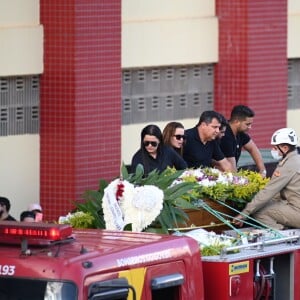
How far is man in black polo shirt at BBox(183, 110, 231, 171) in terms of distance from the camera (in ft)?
43.8

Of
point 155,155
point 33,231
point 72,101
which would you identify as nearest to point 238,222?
point 155,155

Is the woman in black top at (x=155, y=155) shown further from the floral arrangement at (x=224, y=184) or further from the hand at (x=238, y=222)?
the hand at (x=238, y=222)

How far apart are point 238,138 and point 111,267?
295 inches

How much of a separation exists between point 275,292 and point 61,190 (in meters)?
7.54

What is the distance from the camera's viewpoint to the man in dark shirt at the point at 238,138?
14.4m

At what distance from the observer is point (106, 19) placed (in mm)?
17281

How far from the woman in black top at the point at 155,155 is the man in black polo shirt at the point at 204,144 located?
28.4 inches

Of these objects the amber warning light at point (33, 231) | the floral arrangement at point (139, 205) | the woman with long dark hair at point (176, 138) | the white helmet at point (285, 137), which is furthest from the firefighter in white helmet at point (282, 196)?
the amber warning light at point (33, 231)

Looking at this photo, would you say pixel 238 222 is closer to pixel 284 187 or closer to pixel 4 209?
pixel 284 187

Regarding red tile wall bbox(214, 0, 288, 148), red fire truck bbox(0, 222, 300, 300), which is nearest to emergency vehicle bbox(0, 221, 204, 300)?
red fire truck bbox(0, 222, 300, 300)

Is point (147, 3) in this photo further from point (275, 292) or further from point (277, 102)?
point (275, 292)

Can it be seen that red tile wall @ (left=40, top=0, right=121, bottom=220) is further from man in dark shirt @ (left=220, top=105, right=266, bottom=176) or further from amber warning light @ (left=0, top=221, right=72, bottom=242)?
amber warning light @ (left=0, top=221, right=72, bottom=242)

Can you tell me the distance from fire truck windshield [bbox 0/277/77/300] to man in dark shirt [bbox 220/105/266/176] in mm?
6268

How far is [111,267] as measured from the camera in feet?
26.0
